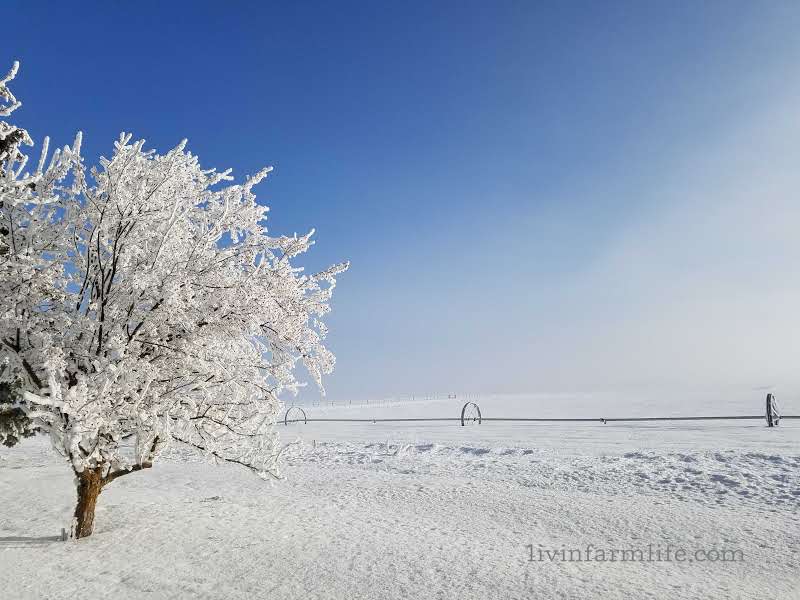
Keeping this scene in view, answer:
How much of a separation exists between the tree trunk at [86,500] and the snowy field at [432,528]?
0.65 ft

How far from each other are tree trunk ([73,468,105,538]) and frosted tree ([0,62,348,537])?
A: 0.02 meters

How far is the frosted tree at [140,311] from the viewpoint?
653 centimetres

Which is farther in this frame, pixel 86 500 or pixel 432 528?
pixel 432 528

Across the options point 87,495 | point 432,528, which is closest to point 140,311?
point 87,495

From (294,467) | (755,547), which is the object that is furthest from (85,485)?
(755,547)

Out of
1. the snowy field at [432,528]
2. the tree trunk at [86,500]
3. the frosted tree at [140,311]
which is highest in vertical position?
the frosted tree at [140,311]

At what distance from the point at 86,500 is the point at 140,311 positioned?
122 inches

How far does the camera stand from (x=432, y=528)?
7688 mm

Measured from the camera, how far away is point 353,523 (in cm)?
805

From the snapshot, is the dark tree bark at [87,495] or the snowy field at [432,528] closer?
the snowy field at [432,528]

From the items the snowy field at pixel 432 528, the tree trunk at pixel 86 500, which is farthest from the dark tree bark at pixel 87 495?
the snowy field at pixel 432 528

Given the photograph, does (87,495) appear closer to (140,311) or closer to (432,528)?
(140,311)

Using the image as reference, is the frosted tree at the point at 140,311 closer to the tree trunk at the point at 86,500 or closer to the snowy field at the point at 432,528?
the tree trunk at the point at 86,500

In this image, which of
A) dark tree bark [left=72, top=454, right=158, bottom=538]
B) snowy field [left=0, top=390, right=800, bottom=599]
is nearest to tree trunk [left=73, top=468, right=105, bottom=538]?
dark tree bark [left=72, top=454, right=158, bottom=538]
